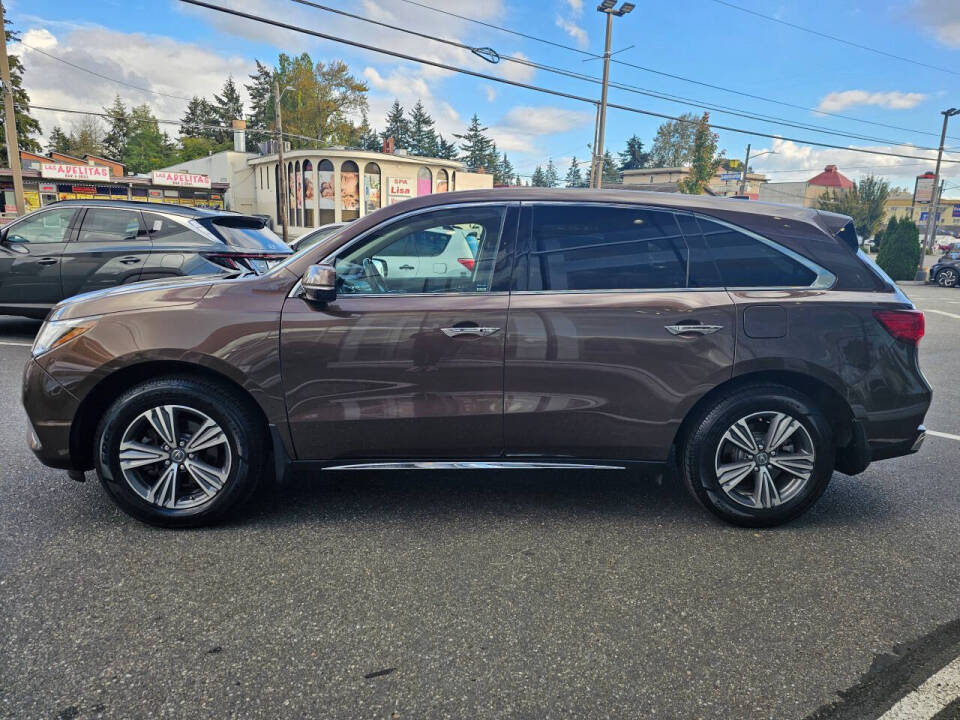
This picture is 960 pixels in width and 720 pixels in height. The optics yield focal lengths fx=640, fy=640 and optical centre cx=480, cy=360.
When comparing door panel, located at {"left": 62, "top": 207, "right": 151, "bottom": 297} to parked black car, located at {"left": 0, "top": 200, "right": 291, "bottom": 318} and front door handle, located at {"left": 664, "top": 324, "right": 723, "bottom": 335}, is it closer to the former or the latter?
parked black car, located at {"left": 0, "top": 200, "right": 291, "bottom": 318}

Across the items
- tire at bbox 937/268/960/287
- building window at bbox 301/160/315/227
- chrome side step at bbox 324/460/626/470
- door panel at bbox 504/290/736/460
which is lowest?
tire at bbox 937/268/960/287

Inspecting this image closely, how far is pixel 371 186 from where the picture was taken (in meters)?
44.3

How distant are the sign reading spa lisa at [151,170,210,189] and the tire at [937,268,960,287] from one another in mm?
41365

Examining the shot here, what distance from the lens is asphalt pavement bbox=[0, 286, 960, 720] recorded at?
209 centimetres

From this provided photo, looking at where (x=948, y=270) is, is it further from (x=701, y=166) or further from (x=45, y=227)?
(x=701, y=166)

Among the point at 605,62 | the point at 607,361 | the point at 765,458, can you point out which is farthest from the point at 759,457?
the point at 605,62

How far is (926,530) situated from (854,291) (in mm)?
1333

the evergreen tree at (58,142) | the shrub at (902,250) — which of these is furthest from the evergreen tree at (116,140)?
the shrub at (902,250)

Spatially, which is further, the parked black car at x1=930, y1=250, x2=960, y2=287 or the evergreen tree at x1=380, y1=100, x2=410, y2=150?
the evergreen tree at x1=380, y1=100, x2=410, y2=150

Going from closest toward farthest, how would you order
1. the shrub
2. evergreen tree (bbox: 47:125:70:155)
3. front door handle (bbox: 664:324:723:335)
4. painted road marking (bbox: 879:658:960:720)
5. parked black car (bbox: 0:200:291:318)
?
painted road marking (bbox: 879:658:960:720)
front door handle (bbox: 664:324:723:335)
parked black car (bbox: 0:200:291:318)
the shrub
evergreen tree (bbox: 47:125:70:155)

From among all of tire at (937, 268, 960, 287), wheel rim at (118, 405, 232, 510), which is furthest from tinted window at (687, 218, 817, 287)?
tire at (937, 268, 960, 287)

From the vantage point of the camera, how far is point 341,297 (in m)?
3.15

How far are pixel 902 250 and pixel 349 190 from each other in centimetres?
3246

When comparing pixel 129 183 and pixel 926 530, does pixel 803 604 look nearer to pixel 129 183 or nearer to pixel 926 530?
pixel 926 530
